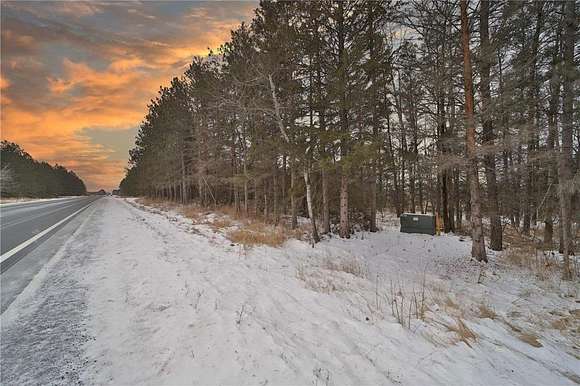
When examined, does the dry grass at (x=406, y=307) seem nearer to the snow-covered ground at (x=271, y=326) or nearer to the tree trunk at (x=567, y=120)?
the snow-covered ground at (x=271, y=326)

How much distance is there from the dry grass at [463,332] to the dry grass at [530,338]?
0.95 metres

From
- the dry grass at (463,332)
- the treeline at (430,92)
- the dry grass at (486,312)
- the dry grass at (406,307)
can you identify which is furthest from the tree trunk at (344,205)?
the dry grass at (463,332)

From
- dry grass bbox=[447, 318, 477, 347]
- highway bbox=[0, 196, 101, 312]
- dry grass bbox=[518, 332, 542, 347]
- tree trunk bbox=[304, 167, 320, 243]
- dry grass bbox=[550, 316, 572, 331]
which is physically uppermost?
tree trunk bbox=[304, 167, 320, 243]

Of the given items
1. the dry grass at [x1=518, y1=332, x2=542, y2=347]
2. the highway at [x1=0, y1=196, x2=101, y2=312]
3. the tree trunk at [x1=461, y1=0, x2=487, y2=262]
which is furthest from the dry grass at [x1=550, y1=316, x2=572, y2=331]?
the highway at [x1=0, y1=196, x2=101, y2=312]

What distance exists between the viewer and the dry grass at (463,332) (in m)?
4.04

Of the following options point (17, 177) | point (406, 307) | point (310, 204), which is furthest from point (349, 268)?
point (17, 177)

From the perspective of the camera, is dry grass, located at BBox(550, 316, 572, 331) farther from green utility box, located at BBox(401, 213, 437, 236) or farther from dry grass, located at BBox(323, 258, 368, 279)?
green utility box, located at BBox(401, 213, 437, 236)

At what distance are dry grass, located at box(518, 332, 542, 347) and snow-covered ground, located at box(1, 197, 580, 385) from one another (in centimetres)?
2

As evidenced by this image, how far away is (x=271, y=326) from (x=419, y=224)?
14.8 metres

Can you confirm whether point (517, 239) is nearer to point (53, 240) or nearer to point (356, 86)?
point (356, 86)

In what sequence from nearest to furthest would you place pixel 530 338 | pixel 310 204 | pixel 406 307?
pixel 530 338, pixel 406 307, pixel 310 204

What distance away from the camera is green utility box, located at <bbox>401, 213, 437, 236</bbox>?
1617 cm

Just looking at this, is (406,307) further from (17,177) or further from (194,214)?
(17,177)

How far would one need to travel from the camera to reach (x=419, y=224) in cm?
1655
